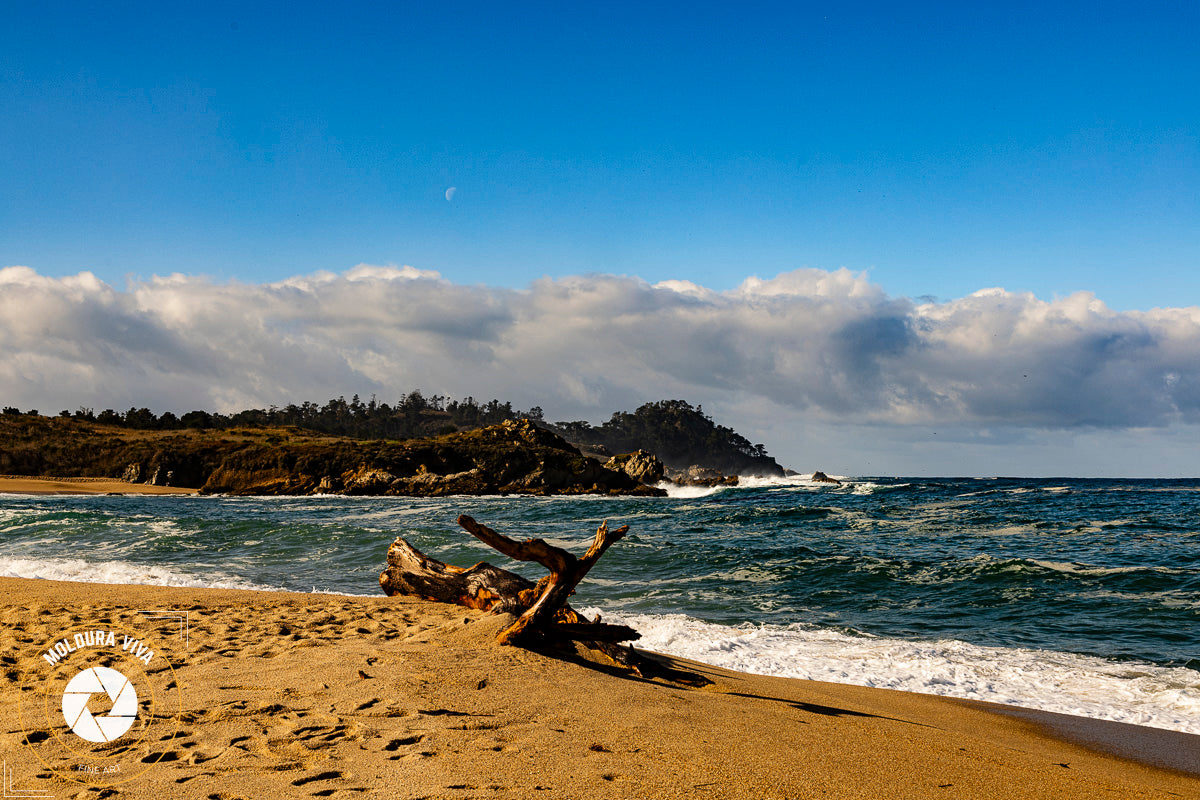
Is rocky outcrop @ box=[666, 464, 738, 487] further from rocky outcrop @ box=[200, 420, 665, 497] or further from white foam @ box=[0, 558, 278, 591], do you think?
white foam @ box=[0, 558, 278, 591]

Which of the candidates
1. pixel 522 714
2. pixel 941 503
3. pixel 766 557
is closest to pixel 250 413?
pixel 941 503

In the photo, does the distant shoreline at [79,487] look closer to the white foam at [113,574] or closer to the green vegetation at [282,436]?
the green vegetation at [282,436]

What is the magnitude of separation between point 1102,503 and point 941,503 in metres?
8.17

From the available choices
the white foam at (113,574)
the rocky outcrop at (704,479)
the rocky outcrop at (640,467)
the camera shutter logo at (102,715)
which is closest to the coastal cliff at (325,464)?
the rocky outcrop at (640,467)

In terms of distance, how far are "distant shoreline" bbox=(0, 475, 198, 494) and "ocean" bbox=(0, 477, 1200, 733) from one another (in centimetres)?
2833

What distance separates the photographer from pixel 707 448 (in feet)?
484

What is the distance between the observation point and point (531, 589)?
311 inches

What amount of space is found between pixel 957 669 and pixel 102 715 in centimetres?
803

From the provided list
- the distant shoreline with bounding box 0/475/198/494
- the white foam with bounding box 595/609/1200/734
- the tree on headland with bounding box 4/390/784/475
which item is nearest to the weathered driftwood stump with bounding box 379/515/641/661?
the white foam with bounding box 595/609/1200/734

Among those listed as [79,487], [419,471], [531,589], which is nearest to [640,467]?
[419,471]

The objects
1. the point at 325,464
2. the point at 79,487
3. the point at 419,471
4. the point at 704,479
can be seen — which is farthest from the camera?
the point at 704,479

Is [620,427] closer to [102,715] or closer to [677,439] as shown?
[677,439]

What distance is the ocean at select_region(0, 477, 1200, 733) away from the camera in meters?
7.86

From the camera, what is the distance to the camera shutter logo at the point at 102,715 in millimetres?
4188
